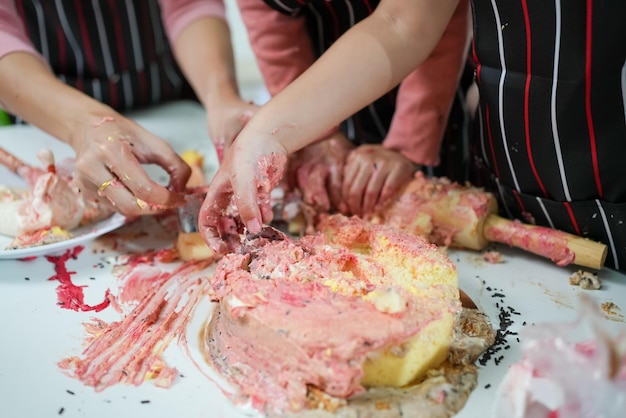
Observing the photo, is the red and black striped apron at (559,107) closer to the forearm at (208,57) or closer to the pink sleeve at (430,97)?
the pink sleeve at (430,97)

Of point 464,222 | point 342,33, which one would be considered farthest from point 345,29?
point 464,222

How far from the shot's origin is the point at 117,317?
765 millimetres

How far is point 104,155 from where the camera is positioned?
843 millimetres

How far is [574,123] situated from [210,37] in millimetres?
699

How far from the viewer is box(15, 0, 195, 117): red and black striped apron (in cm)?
123

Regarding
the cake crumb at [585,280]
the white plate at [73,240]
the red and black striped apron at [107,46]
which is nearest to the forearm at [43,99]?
the white plate at [73,240]

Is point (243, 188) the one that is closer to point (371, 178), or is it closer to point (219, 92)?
point (371, 178)

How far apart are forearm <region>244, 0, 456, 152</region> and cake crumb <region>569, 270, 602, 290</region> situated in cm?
36

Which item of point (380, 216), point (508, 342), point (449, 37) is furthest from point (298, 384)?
point (449, 37)

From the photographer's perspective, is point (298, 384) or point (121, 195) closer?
point (298, 384)

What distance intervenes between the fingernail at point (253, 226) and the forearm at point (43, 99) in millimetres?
312

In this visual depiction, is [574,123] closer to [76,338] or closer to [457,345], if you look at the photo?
[457,345]

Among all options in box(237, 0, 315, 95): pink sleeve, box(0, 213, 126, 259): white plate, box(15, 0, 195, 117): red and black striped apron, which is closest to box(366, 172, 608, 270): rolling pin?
box(237, 0, 315, 95): pink sleeve

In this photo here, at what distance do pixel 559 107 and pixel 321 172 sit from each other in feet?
1.19
